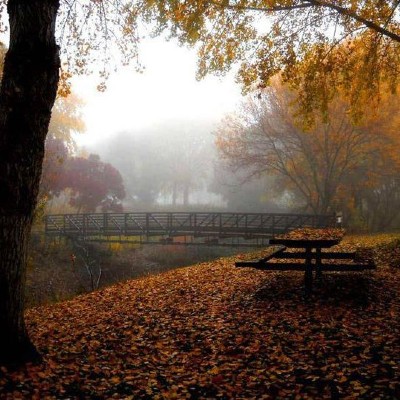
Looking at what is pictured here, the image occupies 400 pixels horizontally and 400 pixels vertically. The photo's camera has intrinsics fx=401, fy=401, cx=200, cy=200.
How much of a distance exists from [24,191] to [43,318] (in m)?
3.96

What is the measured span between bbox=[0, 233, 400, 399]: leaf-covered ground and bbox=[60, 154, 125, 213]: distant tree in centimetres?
2449

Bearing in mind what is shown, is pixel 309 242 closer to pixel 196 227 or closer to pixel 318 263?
pixel 318 263

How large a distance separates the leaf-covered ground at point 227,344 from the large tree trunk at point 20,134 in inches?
24.2

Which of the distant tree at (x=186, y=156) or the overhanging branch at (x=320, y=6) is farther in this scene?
the distant tree at (x=186, y=156)

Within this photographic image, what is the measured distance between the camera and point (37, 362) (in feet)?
15.1

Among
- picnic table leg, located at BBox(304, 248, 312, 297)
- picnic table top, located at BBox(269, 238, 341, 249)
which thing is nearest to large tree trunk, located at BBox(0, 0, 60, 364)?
picnic table top, located at BBox(269, 238, 341, 249)

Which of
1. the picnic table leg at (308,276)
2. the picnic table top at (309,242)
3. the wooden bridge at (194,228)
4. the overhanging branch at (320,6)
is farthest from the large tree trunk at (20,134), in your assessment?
the wooden bridge at (194,228)

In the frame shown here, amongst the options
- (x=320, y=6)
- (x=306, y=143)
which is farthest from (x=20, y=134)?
(x=306, y=143)

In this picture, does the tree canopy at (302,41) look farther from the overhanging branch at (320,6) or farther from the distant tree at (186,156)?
the distant tree at (186,156)

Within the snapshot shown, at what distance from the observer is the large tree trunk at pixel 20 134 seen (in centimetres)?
433

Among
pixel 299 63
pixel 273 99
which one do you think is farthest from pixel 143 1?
pixel 273 99

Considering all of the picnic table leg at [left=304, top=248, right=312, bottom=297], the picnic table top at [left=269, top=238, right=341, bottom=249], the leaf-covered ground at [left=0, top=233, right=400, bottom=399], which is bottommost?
the leaf-covered ground at [left=0, top=233, right=400, bottom=399]

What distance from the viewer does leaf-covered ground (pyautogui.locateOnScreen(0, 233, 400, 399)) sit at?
162 inches

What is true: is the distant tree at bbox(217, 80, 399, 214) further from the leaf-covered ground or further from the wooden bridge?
the leaf-covered ground
